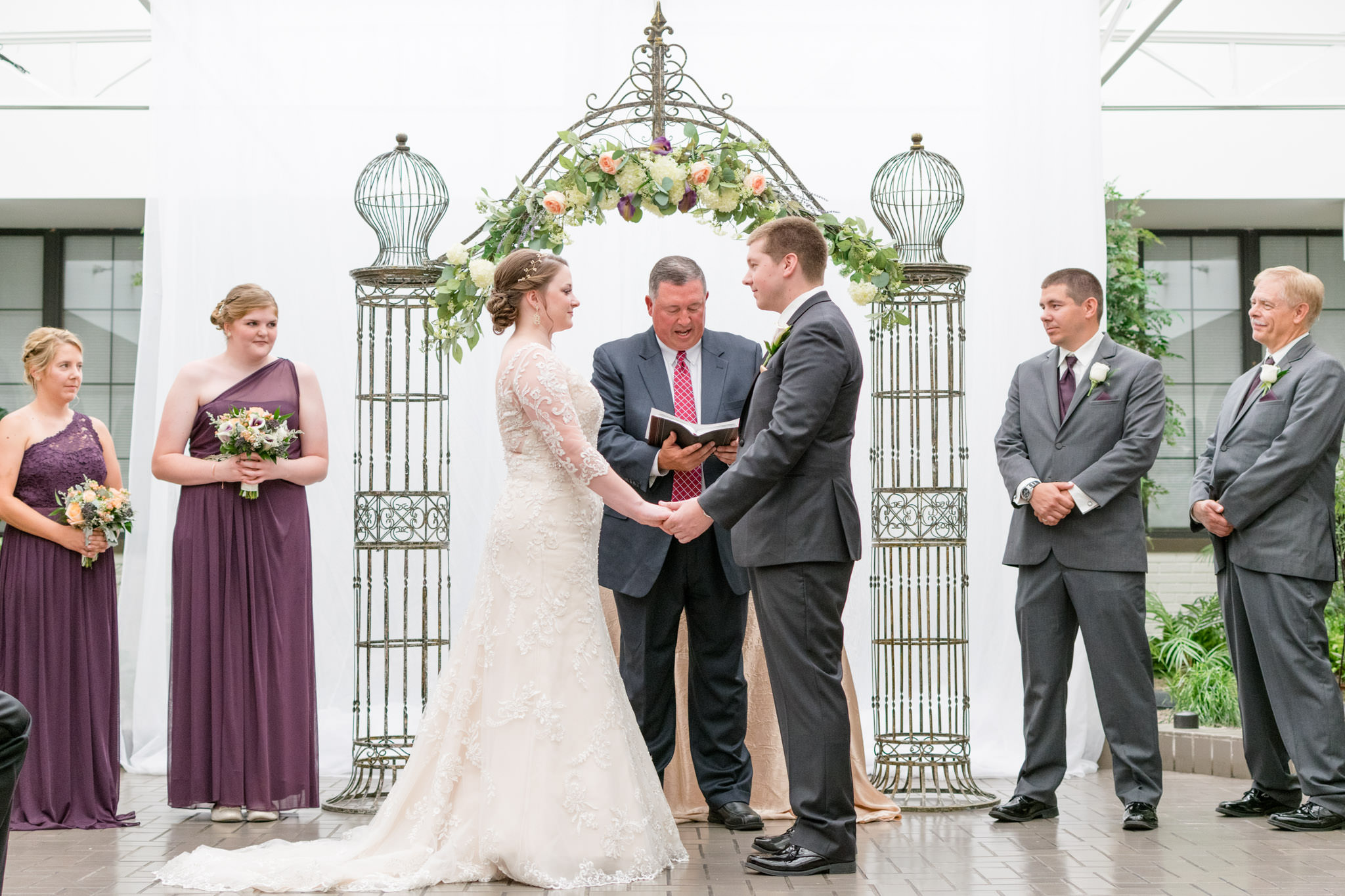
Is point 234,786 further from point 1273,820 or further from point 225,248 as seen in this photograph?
point 1273,820

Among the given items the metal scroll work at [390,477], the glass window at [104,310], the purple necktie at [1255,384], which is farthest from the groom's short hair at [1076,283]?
the glass window at [104,310]

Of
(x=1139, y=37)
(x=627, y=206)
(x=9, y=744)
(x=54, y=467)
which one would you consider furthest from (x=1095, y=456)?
(x=1139, y=37)

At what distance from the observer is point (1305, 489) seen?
4445mm

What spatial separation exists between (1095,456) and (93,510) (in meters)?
3.52

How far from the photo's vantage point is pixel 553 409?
3660 mm

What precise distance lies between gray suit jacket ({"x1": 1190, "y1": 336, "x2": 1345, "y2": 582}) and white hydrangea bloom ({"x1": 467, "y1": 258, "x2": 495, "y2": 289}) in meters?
2.70

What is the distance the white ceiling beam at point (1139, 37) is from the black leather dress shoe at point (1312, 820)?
4292mm

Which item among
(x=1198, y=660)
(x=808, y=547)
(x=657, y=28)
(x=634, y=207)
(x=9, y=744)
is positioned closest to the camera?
(x=9, y=744)

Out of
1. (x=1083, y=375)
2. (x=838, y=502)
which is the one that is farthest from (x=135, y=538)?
(x=1083, y=375)

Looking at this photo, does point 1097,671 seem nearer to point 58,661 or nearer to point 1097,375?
point 1097,375

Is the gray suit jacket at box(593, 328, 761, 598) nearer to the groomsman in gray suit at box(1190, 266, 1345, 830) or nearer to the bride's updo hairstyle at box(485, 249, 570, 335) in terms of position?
the bride's updo hairstyle at box(485, 249, 570, 335)

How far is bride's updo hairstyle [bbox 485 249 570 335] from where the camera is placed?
375 centimetres

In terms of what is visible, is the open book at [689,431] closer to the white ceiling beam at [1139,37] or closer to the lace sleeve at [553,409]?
the lace sleeve at [553,409]

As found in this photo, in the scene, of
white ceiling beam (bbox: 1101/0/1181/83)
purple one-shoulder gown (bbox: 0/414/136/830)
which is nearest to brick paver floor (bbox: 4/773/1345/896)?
purple one-shoulder gown (bbox: 0/414/136/830)
